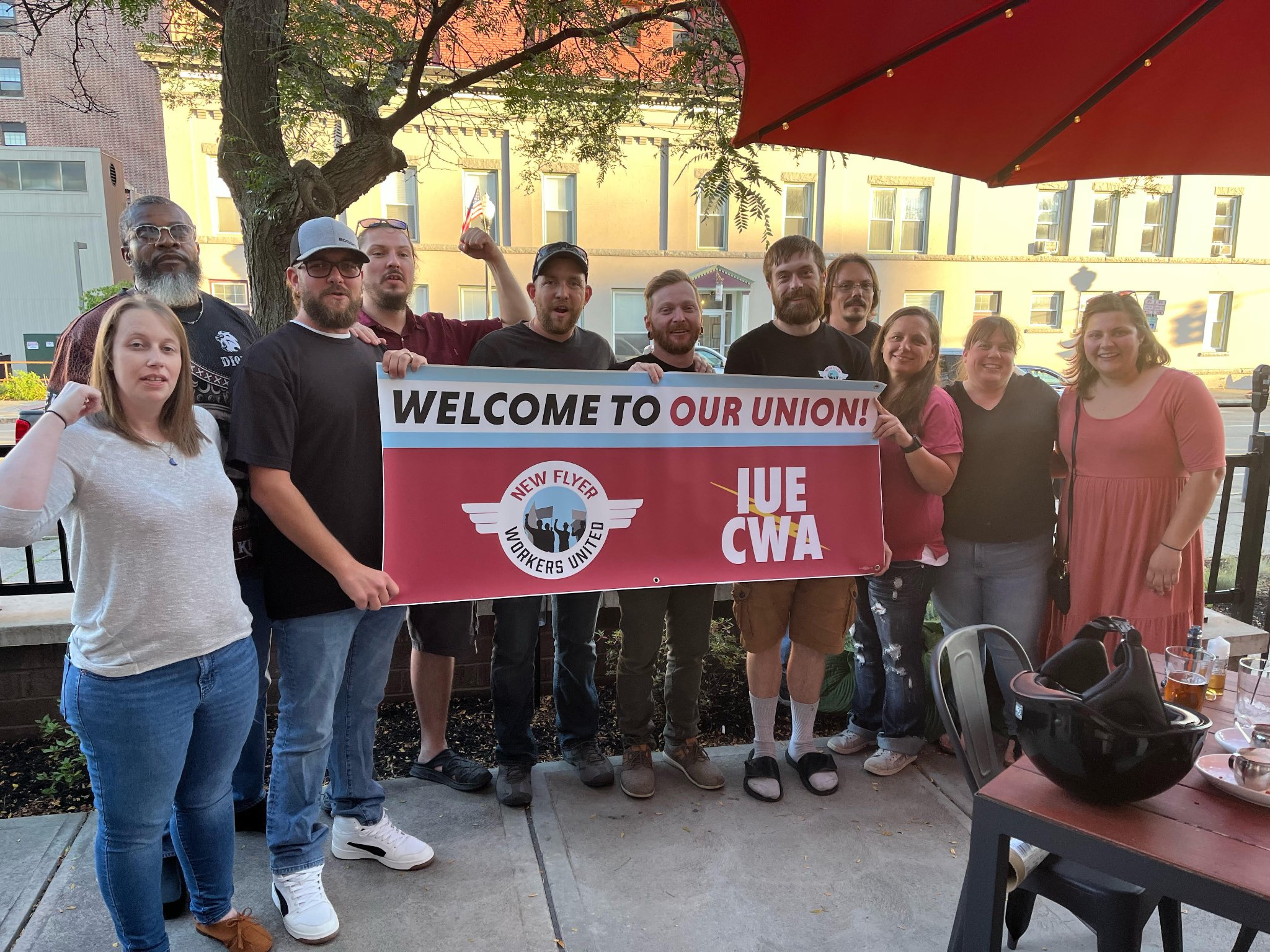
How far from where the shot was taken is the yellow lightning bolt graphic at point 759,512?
11.1 ft

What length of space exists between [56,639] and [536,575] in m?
2.22

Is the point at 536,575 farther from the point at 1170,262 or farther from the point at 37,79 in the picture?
the point at 37,79

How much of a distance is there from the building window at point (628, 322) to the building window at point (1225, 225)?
747 inches

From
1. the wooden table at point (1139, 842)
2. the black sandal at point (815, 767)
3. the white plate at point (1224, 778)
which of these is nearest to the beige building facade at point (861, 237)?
the black sandal at point (815, 767)

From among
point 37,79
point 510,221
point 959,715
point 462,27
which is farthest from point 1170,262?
point 37,79

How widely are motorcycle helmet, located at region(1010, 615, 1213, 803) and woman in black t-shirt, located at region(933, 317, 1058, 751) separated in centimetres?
183

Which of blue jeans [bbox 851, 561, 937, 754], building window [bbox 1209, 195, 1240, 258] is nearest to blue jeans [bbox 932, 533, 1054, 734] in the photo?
blue jeans [bbox 851, 561, 937, 754]

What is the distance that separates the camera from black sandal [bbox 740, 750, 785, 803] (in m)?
3.39

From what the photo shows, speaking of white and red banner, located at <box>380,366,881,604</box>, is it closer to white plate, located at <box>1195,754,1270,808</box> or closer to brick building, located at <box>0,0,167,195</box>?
white plate, located at <box>1195,754,1270,808</box>

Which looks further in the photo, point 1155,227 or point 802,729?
point 1155,227

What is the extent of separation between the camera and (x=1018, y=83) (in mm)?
2410

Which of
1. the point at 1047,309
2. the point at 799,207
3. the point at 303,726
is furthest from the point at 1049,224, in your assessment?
the point at 303,726

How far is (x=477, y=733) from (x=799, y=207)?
20857 mm

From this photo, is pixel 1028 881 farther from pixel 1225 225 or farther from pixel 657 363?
pixel 1225 225
